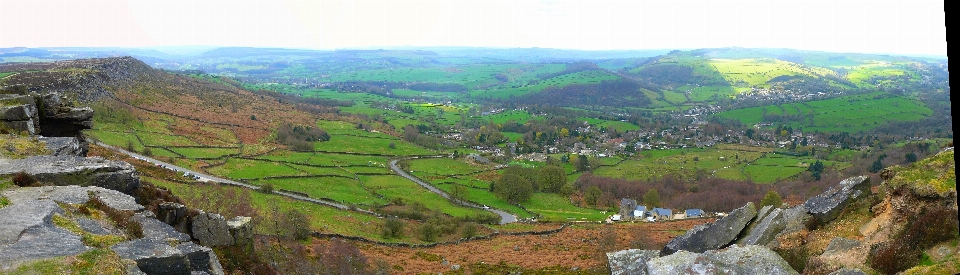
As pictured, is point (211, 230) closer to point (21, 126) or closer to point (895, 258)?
point (21, 126)

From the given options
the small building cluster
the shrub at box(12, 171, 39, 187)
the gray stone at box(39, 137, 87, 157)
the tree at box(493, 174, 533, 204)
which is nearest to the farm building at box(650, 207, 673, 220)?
the small building cluster

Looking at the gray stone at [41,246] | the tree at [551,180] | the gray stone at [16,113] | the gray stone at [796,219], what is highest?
the gray stone at [16,113]

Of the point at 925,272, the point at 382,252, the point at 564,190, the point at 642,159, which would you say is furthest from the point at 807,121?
the point at 925,272

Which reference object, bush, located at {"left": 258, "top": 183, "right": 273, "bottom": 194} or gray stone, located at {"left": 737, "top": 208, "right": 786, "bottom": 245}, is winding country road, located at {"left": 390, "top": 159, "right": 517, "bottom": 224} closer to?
bush, located at {"left": 258, "top": 183, "right": 273, "bottom": 194}

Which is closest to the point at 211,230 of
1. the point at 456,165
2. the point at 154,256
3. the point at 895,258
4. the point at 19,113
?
the point at 154,256

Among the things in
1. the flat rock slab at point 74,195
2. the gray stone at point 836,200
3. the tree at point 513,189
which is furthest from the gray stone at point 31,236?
the tree at point 513,189

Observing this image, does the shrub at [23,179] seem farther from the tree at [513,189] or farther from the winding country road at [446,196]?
the tree at [513,189]
